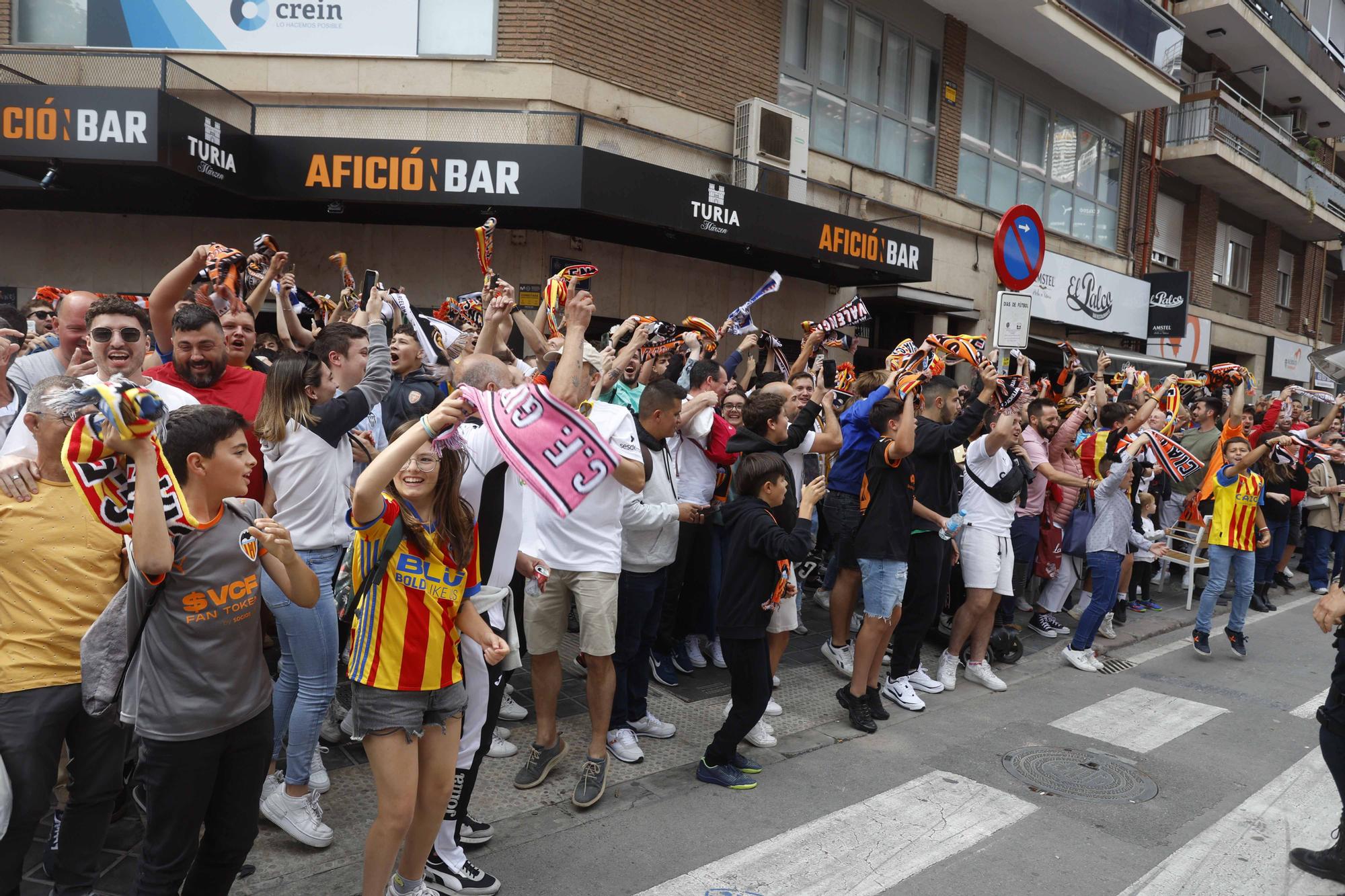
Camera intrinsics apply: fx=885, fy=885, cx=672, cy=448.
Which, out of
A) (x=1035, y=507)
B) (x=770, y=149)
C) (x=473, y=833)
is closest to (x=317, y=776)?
(x=473, y=833)

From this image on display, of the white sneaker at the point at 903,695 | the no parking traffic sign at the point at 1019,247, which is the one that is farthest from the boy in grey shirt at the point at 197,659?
the no parking traffic sign at the point at 1019,247

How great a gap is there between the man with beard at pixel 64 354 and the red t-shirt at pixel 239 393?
1.32 ft

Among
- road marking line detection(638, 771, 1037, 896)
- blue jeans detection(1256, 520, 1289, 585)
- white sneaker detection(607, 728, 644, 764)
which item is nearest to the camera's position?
road marking line detection(638, 771, 1037, 896)

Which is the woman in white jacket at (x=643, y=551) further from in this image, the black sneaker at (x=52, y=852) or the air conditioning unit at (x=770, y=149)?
the air conditioning unit at (x=770, y=149)

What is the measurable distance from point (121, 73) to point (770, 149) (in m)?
7.96

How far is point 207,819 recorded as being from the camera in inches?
107

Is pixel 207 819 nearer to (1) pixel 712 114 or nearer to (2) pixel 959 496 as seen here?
(2) pixel 959 496

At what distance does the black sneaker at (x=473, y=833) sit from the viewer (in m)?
3.70

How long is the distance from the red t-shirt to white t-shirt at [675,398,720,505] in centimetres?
262

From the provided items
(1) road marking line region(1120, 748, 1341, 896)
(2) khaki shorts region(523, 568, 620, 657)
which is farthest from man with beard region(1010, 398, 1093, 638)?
(2) khaki shorts region(523, 568, 620, 657)

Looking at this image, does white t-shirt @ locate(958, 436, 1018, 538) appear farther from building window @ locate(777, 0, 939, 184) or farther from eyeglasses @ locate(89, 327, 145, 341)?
building window @ locate(777, 0, 939, 184)

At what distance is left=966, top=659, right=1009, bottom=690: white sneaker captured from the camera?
634 centimetres

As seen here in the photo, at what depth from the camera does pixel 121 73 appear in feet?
31.3

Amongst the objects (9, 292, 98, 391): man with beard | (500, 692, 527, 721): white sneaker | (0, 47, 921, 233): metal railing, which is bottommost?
(500, 692, 527, 721): white sneaker
